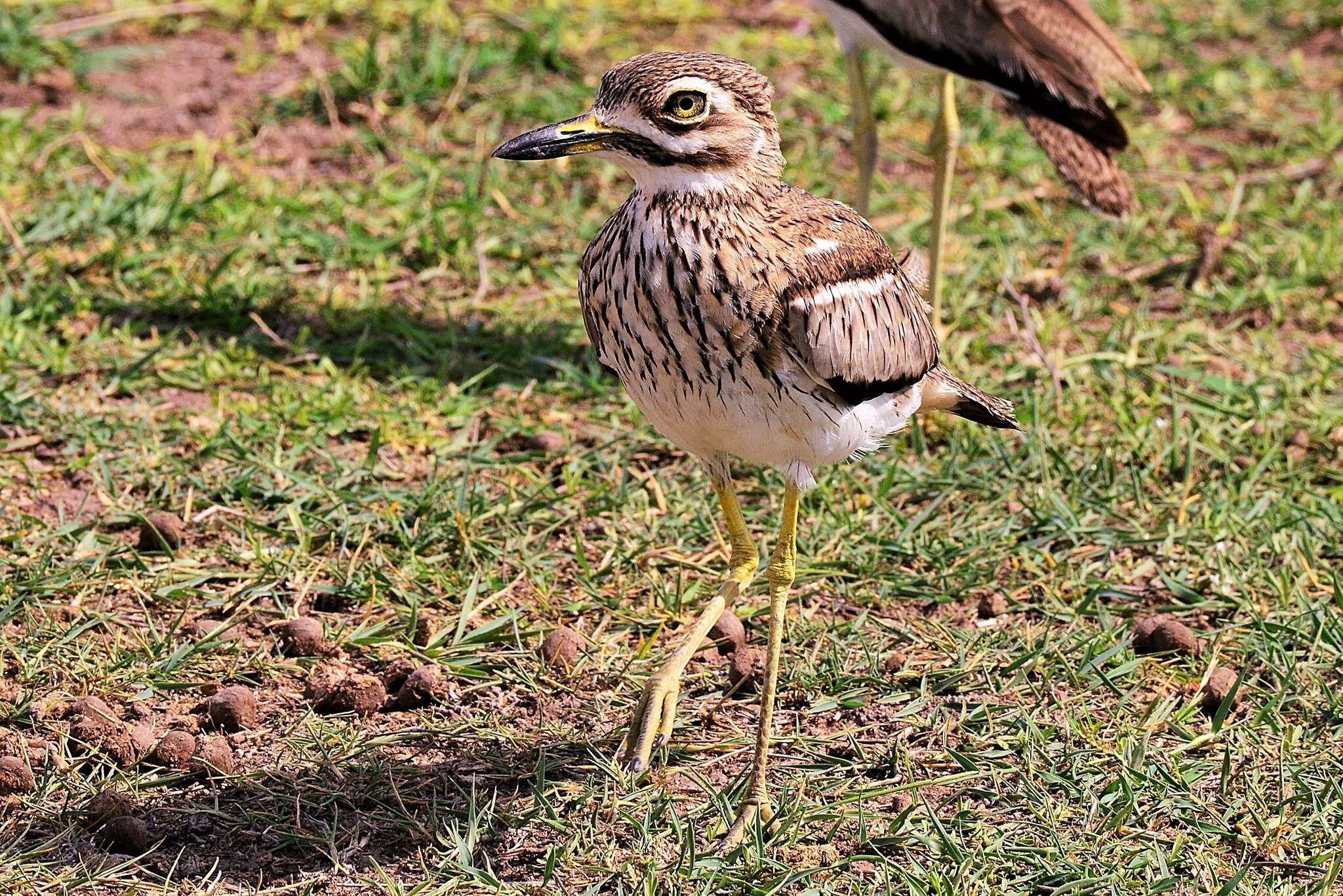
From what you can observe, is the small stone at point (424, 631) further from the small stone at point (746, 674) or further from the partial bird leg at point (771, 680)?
the partial bird leg at point (771, 680)

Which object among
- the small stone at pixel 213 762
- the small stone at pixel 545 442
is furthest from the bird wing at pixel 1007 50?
the small stone at pixel 213 762

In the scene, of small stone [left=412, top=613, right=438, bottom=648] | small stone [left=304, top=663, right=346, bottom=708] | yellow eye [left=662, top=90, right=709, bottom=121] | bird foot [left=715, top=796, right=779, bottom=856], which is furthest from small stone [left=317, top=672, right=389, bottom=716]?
yellow eye [left=662, top=90, right=709, bottom=121]

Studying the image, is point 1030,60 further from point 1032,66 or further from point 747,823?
point 747,823

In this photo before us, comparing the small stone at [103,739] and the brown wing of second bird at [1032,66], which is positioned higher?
the brown wing of second bird at [1032,66]

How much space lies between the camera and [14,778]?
307cm

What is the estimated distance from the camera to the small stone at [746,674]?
3592mm

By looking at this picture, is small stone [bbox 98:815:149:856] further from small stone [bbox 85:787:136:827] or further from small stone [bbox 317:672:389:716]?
small stone [bbox 317:672:389:716]

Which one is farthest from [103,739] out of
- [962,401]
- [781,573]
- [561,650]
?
[962,401]

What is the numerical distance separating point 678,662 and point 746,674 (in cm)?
33

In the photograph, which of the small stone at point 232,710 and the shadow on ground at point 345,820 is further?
the small stone at point 232,710

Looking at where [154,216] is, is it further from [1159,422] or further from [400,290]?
[1159,422]

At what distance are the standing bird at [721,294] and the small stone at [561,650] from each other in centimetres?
37

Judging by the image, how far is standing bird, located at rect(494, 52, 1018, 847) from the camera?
119 inches

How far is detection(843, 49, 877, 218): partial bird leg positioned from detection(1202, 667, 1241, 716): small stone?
2107 mm
